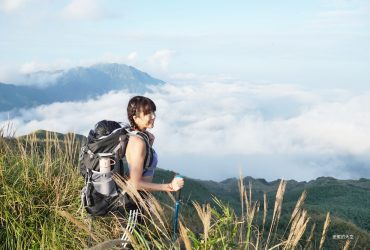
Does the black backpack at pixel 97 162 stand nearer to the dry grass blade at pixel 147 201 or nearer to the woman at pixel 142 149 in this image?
the woman at pixel 142 149

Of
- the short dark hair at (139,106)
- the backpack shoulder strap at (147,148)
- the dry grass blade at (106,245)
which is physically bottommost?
the dry grass blade at (106,245)

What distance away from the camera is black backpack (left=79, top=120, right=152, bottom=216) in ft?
16.2

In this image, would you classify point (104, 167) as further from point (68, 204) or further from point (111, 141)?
point (68, 204)

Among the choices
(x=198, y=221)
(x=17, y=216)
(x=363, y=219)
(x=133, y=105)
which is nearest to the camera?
(x=133, y=105)

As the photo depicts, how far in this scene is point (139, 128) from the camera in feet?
16.9

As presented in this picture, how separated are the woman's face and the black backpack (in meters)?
0.14

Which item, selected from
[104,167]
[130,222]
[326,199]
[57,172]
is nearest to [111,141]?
[104,167]

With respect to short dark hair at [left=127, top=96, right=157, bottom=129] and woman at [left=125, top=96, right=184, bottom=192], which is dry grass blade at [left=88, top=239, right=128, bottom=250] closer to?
woman at [left=125, top=96, right=184, bottom=192]

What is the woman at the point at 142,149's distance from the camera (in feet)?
15.6

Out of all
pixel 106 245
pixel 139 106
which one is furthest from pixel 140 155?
pixel 106 245

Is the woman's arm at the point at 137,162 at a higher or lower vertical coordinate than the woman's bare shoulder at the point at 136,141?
lower

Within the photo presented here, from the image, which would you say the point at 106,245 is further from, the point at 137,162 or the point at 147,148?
the point at 147,148

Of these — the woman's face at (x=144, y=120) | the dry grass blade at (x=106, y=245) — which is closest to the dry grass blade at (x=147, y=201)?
the dry grass blade at (x=106, y=245)

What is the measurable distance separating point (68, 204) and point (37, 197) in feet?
1.51
